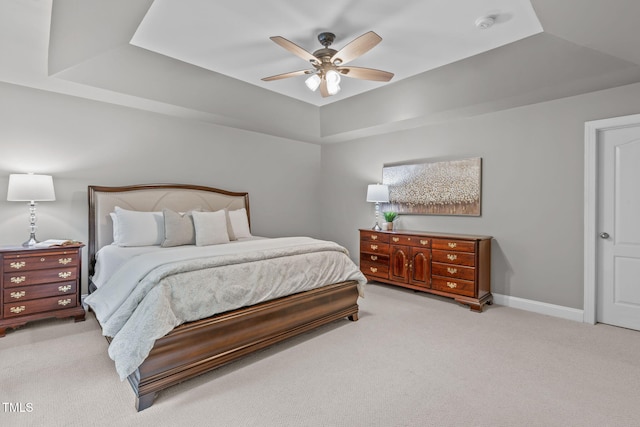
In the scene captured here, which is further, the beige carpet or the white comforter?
the white comforter

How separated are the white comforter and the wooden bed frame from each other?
79 mm

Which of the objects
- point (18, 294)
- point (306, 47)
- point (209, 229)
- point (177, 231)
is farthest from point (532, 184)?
point (18, 294)

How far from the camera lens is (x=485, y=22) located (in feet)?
9.23

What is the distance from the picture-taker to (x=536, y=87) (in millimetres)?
3328

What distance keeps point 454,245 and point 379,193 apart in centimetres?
144

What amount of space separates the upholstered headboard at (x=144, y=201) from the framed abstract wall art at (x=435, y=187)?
2408 mm

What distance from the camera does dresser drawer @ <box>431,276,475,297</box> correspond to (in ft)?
12.3

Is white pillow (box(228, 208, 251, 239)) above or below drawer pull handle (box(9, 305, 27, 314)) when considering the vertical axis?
above

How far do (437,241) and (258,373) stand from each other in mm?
2672

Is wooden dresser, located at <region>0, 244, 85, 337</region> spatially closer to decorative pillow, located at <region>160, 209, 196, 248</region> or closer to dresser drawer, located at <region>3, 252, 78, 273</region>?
dresser drawer, located at <region>3, 252, 78, 273</region>

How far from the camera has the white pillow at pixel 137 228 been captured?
3.50 metres

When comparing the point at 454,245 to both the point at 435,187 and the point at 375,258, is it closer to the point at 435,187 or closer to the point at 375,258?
the point at 435,187

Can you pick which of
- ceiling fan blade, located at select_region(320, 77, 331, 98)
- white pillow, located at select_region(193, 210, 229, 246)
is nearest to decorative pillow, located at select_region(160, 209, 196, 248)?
white pillow, located at select_region(193, 210, 229, 246)

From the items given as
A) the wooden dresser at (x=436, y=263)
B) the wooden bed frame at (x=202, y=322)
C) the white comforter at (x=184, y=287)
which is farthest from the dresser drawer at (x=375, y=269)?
the white comforter at (x=184, y=287)
